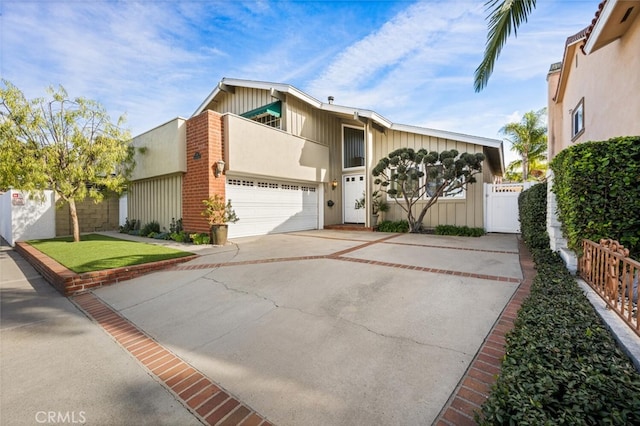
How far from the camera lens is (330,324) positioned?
3395 mm

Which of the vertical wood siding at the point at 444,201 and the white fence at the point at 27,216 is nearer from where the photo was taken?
the white fence at the point at 27,216

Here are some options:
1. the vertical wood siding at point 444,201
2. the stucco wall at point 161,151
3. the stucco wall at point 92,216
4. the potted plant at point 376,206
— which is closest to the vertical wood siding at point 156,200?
the stucco wall at point 161,151

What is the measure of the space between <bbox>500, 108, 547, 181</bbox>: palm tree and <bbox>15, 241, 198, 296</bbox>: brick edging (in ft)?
88.0

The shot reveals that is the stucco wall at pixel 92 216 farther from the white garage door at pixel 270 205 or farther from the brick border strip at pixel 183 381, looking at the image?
the brick border strip at pixel 183 381

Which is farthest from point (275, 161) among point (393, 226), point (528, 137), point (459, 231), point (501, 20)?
point (528, 137)

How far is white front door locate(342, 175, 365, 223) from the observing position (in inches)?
554

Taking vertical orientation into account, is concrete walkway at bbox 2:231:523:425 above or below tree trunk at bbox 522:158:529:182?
below

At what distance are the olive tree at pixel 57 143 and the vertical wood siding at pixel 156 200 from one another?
175 cm

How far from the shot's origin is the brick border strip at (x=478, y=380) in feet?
6.34

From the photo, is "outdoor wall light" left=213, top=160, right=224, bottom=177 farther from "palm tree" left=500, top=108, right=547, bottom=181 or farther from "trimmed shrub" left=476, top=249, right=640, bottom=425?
"palm tree" left=500, top=108, right=547, bottom=181

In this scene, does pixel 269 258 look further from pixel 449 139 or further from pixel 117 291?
pixel 449 139

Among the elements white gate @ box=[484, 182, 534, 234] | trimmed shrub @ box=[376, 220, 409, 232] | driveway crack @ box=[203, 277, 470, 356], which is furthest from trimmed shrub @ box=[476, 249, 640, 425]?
white gate @ box=[484, 182, 534, 234]

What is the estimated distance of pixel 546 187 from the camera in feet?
22.4

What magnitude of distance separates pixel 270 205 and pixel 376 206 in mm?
5062
